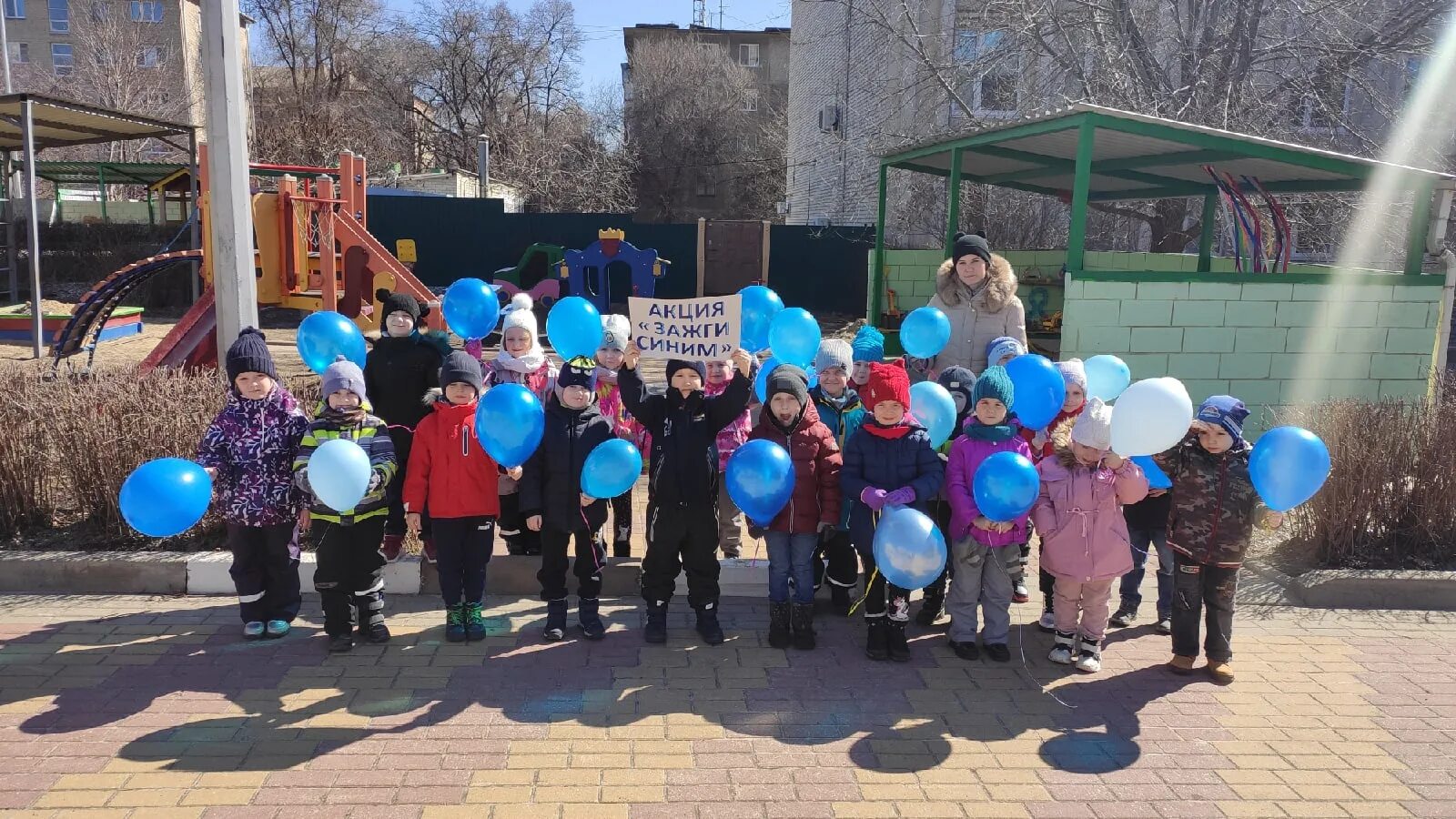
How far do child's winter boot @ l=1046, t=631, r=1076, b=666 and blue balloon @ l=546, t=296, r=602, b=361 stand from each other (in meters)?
2.49

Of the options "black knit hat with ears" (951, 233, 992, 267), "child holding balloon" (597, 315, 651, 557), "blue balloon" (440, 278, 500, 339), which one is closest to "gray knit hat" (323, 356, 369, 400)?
"child holding balloon" (597, 315, 651, 557)

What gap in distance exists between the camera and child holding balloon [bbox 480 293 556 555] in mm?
4785

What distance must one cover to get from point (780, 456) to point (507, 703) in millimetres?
1440

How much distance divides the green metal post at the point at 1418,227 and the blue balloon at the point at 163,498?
8.57m

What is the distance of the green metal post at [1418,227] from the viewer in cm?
756

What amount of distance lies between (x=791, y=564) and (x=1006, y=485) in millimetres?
1045

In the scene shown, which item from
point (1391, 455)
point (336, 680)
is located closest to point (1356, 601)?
point (1391, 455)

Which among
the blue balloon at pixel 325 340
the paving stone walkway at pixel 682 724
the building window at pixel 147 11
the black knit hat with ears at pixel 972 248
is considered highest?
the building window at pixel 147 11

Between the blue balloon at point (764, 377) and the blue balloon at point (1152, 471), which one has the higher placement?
the blue balloon at point (764, 377)

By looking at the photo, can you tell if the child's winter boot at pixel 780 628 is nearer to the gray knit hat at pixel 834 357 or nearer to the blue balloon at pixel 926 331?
the gray knit hat at pixel 834 357

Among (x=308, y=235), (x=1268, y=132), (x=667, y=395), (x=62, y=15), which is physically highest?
(x=62, y=15)

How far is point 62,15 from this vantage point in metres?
46.9

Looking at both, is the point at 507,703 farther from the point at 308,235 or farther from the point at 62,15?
the point at 62,15

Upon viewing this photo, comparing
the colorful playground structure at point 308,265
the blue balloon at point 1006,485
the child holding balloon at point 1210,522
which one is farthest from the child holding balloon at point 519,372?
the colorful playground structure at point 308,265
